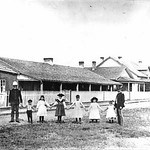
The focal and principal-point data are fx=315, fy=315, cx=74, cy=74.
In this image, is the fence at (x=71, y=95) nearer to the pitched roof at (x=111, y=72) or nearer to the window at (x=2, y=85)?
the window at (x=2, y=85)

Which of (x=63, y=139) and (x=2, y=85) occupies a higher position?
(x=2, y=85)

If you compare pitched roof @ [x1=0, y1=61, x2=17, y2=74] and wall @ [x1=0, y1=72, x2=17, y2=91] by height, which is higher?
pitched roof @ [x1=0, y1=61, x2=17, y2=74]

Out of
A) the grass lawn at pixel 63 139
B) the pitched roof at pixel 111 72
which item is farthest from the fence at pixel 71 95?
the grass lawn at pixel 63 139

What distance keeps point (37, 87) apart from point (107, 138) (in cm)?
1993

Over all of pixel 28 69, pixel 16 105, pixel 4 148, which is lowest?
pixel 4 148

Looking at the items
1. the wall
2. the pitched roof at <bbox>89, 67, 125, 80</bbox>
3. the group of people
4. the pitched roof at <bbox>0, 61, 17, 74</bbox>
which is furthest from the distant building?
the group of people

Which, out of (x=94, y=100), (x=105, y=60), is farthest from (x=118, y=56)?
(x=94, y=100)

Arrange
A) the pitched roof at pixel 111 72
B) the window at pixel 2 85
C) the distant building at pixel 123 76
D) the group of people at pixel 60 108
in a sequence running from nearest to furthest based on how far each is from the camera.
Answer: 1. the group of people at pixel 60 108
2. the window at pixel 2 85
3. the distant building at pixel 123 76
4. the pitched roof at pixel 111 72

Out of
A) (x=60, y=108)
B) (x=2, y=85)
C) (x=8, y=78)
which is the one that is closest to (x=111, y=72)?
(x=8, y=78)

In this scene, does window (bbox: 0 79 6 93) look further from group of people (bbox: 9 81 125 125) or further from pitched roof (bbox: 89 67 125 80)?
pitched roof (bbox: 89 67 125 80)

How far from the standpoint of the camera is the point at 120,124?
1375 centimetres

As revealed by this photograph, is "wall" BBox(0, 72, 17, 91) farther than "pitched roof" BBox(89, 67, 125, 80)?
No

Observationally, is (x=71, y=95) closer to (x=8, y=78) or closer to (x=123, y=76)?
(x=8, y=78)

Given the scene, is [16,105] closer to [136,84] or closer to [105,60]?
[136,84]
